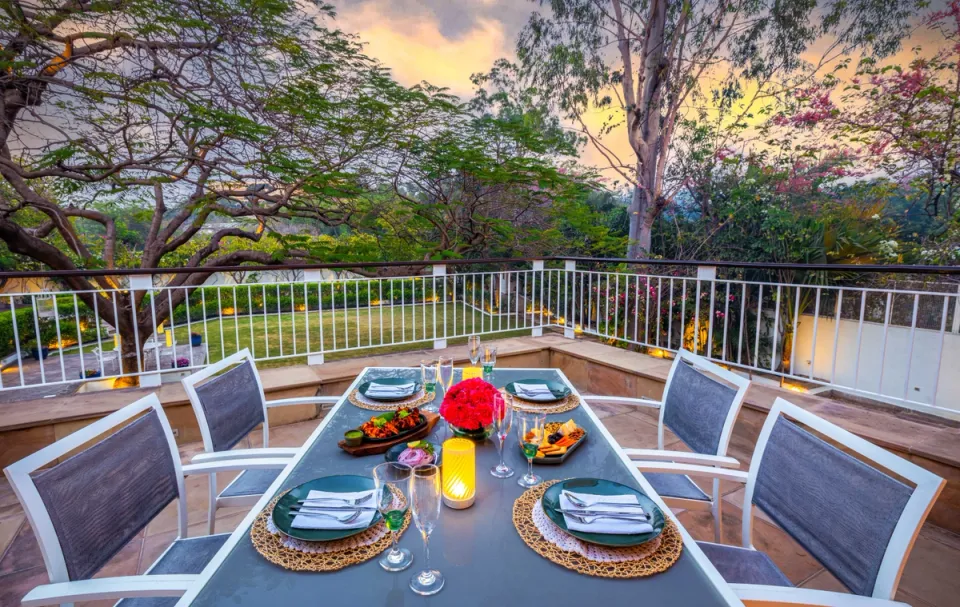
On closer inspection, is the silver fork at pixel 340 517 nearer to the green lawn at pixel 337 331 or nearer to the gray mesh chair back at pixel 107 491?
the gray mesh chair back at pixel 107 491

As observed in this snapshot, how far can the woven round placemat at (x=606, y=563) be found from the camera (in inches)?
32.2

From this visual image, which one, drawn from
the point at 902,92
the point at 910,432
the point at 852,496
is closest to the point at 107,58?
the point at 852,496

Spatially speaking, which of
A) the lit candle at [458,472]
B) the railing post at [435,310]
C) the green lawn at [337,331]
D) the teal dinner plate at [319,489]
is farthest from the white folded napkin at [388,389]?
the green lawn at [337,331]

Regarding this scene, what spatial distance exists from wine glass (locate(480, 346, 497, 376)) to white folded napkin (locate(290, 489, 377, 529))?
32.2 inches

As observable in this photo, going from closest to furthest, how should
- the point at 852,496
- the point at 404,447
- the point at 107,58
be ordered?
the point at 852,496, the point at 404,447, the point at 107,58

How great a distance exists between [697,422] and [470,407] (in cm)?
95

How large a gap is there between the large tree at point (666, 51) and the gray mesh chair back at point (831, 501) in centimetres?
614

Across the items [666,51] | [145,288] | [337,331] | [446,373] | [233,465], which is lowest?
[337,331]

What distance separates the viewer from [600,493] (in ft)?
3.41

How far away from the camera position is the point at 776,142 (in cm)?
687

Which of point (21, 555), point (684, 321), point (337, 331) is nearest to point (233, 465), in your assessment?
point (21, 555)

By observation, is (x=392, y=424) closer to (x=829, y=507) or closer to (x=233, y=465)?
(x=233, y=465)

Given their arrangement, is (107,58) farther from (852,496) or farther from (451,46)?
(852,496)

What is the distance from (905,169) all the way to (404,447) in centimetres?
770
